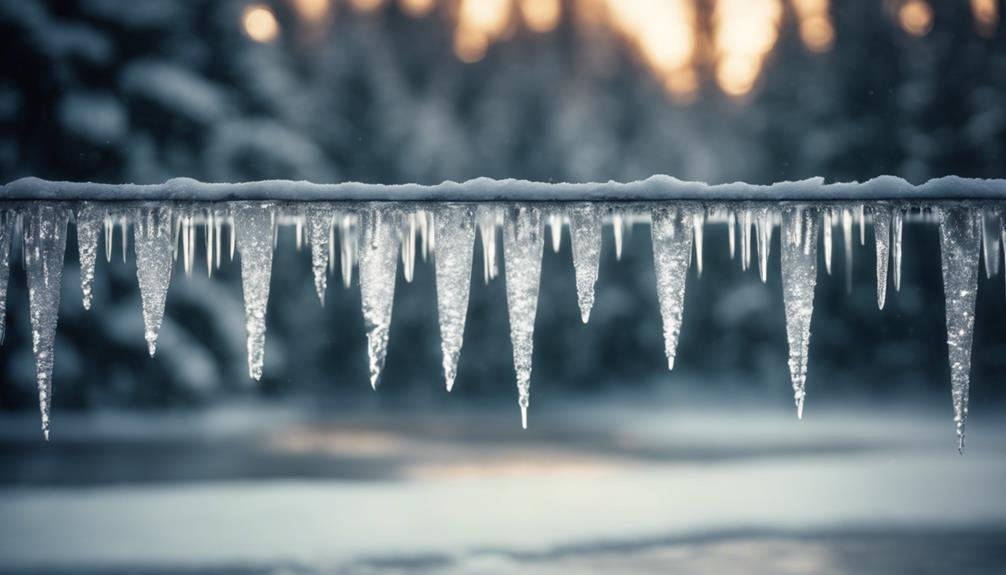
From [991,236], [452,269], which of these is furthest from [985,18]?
[452,269]

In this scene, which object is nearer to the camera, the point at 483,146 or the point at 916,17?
the point at 916,17

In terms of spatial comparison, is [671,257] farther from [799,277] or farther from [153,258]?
[153,258]

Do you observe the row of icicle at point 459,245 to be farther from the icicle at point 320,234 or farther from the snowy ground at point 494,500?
the snowy ground at point 494,500

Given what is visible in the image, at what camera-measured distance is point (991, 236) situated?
3414 millimetres

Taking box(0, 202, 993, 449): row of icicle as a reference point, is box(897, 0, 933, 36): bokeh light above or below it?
above

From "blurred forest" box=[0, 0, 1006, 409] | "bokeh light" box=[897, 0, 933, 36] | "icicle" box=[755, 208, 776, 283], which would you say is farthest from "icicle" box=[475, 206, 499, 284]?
"bokeh light" box=[897, 0, 933, 36]

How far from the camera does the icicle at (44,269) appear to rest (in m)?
3.29

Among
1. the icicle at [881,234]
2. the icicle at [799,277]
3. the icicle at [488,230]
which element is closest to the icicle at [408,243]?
the icicle at [488,230]

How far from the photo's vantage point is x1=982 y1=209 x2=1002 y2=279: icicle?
332cm

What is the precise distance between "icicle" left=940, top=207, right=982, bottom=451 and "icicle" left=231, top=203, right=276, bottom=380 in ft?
8.10

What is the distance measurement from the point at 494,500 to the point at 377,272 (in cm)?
742

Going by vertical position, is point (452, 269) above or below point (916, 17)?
below

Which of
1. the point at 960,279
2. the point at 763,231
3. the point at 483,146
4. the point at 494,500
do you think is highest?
the point at 483,146

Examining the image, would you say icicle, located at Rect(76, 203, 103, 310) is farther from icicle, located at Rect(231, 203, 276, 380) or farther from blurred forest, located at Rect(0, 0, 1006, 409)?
blurred forest, located at Rect(0, 0, 1006, 409)
